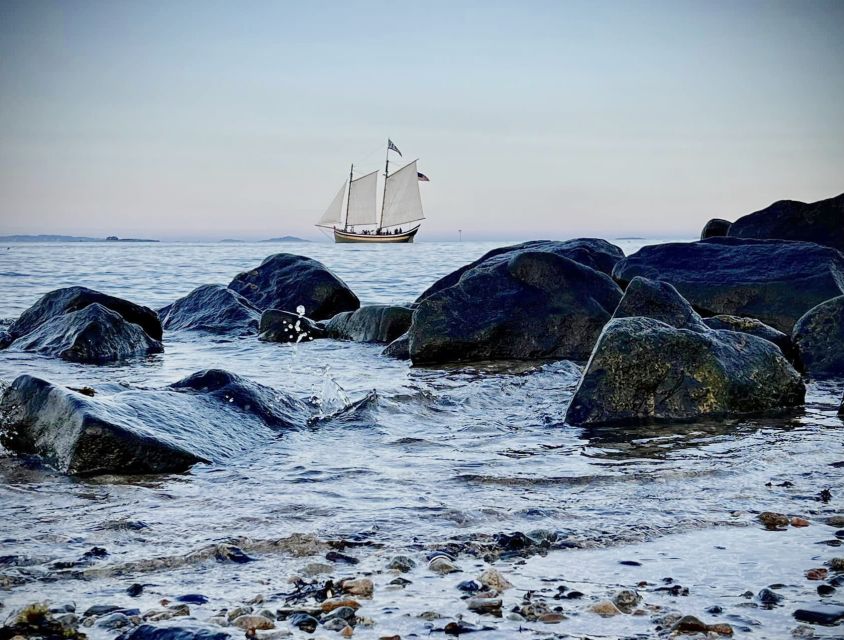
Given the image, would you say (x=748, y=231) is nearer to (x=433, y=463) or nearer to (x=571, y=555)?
(x=433, y=463)

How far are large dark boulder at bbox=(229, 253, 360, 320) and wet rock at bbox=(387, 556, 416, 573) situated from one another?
13.8m

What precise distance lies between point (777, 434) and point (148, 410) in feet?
17.2

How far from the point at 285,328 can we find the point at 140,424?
8737 mm

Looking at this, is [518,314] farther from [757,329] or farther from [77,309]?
[77,309]

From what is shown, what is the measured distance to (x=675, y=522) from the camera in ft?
15.8

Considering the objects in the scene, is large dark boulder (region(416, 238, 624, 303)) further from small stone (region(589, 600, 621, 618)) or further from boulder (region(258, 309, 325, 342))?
small stone (region(589, 600, 621, 618))

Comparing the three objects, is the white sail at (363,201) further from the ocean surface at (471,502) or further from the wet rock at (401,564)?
the wet rock at (401,564)

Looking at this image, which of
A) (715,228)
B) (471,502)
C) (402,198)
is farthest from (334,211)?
(471,502)

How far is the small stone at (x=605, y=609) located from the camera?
3.53 m

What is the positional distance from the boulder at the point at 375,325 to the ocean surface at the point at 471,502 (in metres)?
5.65

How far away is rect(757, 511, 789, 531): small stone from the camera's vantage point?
4.66 meters

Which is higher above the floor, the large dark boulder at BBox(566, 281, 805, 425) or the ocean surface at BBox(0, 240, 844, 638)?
the large dark boulder at BBox(566, 281, 805, 425)

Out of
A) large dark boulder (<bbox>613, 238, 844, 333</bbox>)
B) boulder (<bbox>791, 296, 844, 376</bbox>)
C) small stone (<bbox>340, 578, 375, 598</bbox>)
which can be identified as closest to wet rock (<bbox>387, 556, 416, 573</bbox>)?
small stone (<bbox>340, 578, 375, 598</bbox>)

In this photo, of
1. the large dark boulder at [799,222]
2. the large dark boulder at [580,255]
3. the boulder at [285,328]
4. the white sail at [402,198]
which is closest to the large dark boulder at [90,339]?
the boulder at [285,328]
